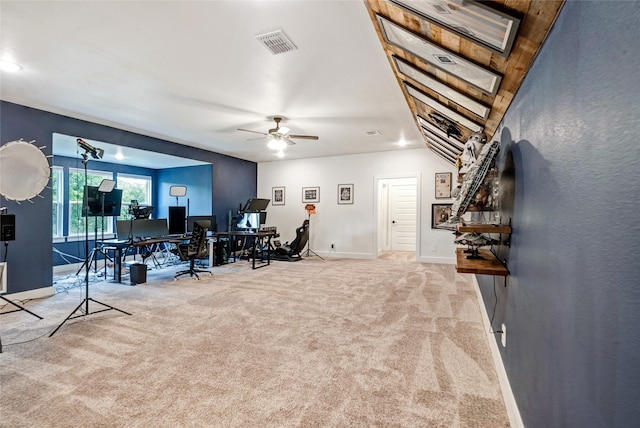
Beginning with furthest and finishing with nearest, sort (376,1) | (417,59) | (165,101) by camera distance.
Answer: (165,101) → (417,59) → (376,1)

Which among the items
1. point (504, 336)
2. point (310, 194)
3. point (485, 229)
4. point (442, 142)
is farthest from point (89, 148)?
point (310, 194)

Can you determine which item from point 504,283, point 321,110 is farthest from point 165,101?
point 504,283

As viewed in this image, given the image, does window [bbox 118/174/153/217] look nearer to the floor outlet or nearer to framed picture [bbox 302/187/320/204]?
framed picture [bbox 302/187/320/204]

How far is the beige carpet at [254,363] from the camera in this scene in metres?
1.78

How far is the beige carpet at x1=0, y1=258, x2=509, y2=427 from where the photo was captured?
5.84 ft

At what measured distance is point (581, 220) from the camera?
2.94 ft

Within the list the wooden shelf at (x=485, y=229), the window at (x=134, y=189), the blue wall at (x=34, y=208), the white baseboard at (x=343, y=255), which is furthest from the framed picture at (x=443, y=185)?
the window at (x=134, y=189)

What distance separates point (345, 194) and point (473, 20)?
249 inches

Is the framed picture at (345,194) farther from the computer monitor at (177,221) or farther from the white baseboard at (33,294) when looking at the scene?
the white baseboard at (33,294)

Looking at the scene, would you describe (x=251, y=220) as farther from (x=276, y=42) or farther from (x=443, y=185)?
(x=276, y=42)

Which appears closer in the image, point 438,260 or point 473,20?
point 473,20

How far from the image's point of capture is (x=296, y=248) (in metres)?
7.05

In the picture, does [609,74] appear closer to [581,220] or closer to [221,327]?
[581,220]

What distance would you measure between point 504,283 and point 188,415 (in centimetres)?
225
